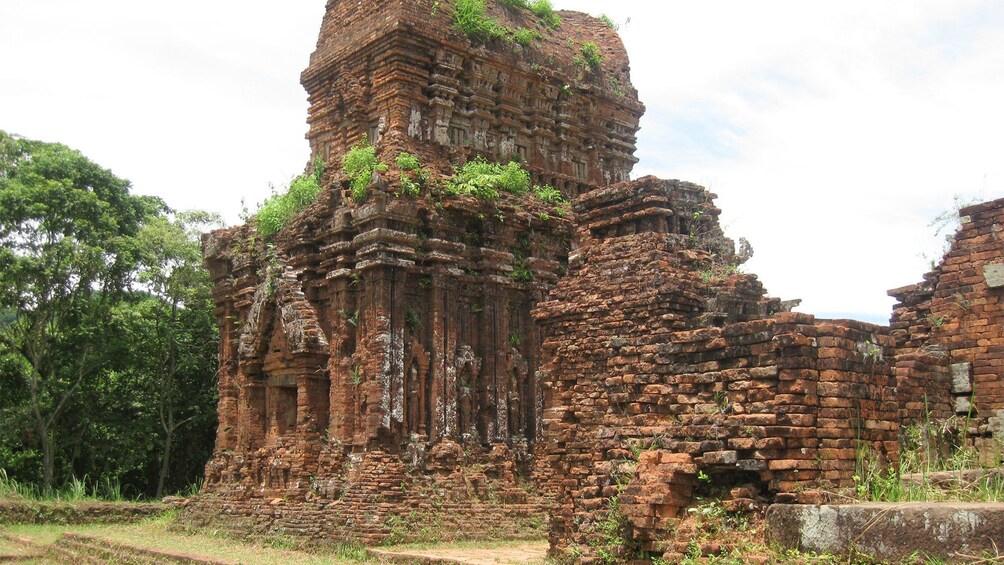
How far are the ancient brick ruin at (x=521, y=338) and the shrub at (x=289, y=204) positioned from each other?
0.35 metres

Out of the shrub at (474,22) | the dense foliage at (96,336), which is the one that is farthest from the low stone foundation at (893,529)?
the dense foliage at (96,336)

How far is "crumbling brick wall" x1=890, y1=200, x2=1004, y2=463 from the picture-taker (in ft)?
34.4

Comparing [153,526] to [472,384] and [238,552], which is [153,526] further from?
[472,384]

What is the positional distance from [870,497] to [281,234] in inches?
518

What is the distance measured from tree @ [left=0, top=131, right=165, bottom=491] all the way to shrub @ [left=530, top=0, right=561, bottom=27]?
12.9 meters

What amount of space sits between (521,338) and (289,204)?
5067 millimetres

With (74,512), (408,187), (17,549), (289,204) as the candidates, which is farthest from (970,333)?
(74,512)

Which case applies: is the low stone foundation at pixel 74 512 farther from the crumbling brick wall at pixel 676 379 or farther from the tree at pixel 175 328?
the crumbling brick wall at pixel 676 379

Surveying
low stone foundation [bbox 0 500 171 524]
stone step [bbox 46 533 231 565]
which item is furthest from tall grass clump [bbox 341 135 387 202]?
low stone foundation [bbox 0 500 171 524]

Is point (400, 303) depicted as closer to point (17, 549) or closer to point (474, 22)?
point (474, 22)

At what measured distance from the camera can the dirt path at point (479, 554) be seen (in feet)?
39.7

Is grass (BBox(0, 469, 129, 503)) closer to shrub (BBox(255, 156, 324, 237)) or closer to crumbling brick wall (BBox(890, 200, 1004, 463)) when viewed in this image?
shrub (BBox(255, 156, 324, 237))

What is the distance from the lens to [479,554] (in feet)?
44.1

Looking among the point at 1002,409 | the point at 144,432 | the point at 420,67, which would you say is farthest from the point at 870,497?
the point at 144,432
